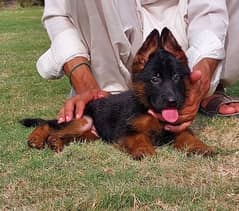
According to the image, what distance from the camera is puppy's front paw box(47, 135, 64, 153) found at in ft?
13.7

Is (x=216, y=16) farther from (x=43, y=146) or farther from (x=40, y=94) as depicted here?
(x=40, y=94)

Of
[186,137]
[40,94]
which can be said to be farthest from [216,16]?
[40,94]

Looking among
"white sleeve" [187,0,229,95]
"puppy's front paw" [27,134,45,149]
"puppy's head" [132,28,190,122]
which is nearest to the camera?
"puppy's head" [132,28,190,122]

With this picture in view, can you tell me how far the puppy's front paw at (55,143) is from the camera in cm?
418

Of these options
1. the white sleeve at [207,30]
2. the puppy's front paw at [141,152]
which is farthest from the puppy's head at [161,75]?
the white sleeve at [207,30]

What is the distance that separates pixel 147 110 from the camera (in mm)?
4121

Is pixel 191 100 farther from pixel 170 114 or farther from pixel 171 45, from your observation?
pixel 171 45

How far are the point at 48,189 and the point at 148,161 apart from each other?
27.1 inches

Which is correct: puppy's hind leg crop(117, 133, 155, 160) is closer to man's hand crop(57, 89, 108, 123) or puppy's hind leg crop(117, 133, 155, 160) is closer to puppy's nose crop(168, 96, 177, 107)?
puppy's nose crop(168, 96, 177, 107)

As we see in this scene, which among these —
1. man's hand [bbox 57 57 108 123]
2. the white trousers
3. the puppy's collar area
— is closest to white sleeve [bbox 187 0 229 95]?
the white trousers

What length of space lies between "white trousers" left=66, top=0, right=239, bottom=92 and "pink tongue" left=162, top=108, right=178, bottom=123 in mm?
1184

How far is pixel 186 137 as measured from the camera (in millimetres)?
4125

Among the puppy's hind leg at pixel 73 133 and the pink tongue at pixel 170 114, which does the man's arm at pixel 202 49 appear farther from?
the puppy's hind leg at pixel 73 133

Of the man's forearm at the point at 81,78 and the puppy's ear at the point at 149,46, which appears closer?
the puppy's ear at the point at 149,46
